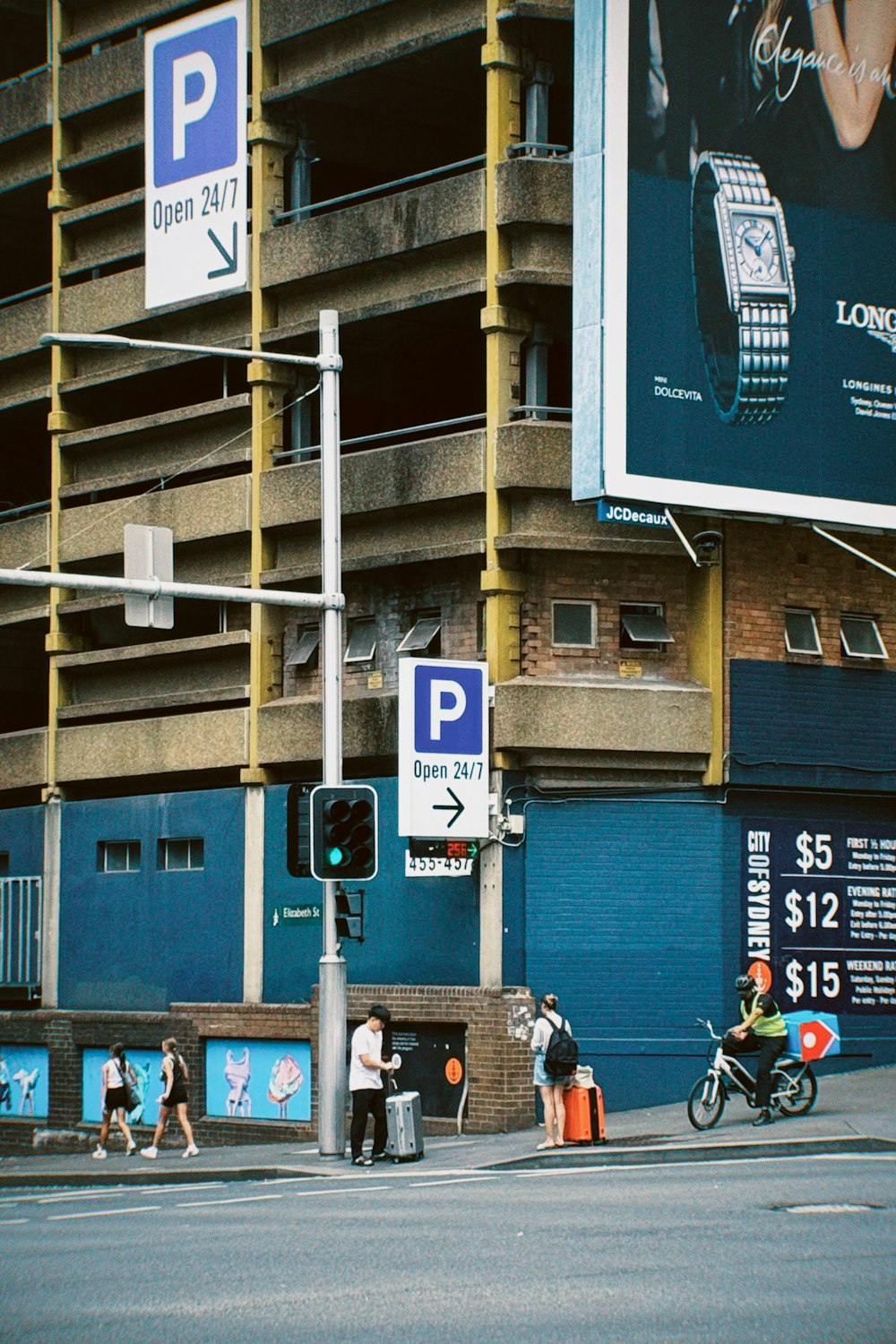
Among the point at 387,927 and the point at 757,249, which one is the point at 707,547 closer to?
the point at 757,249

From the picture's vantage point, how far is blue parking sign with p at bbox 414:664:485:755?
85.5 feet

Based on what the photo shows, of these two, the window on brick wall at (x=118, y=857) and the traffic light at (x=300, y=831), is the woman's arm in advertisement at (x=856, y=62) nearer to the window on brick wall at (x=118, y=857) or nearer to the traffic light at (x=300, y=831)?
the traffic light at (x=300, y=831)

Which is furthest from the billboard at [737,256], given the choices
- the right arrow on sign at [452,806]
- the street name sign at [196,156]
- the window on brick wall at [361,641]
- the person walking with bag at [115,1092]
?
the person walking with bag at [115,1092]

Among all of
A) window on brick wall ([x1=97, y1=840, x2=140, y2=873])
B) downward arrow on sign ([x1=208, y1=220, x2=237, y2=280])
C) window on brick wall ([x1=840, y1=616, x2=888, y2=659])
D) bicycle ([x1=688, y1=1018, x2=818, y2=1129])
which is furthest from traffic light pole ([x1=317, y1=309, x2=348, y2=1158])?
window on brick wall ([x1=97, y1=840, x2=140, y2=873])

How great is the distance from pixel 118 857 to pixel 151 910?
4.38ft

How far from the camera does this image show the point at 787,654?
28.1 metres

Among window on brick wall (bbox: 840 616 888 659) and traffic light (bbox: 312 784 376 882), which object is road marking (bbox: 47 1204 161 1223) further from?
window on brick wall (bbox: 840 616 888 659)

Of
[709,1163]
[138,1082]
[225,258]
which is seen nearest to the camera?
[709,1163]

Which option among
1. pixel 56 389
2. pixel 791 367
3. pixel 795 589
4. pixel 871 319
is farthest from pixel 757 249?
pixel 56 389

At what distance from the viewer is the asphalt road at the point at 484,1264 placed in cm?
1029

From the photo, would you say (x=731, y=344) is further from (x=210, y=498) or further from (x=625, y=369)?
(x=210, y=498)

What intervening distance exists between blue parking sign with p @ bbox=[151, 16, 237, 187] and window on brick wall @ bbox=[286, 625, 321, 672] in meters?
7.28

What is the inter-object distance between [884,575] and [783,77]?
23.0 feet

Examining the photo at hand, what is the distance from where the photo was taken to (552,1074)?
22.9 meters
